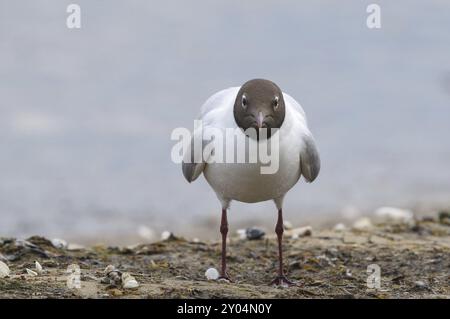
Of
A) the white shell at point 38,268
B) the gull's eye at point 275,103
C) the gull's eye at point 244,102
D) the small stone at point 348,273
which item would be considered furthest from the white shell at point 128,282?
the small stone at point 348,273

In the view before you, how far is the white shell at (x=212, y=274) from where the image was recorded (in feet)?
21.6

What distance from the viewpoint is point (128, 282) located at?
223 inches

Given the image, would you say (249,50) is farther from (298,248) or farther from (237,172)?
(237,172)

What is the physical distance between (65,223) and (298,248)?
364 centimetres

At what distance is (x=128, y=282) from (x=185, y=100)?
8.29 meters

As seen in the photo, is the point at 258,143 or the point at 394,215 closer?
the point at 258,143

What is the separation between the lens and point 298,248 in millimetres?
7727

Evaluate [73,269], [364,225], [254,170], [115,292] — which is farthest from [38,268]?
[364,225]

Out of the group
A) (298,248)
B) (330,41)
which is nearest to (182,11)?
(330,41)

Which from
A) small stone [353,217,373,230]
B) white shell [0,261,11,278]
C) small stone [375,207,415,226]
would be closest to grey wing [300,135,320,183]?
white shell [0,261,11,278]

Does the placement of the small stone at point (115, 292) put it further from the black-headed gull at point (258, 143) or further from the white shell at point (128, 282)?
the black-headed gull at point (258, 143)

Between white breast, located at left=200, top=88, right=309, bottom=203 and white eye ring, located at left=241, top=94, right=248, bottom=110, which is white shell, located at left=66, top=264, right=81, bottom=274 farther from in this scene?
white eye ring, located at left=241, top=94, right=248, bottom=110

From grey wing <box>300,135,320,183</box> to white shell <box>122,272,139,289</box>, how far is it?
56.4 inches

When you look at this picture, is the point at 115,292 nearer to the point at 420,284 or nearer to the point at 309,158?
the point at 309,158
